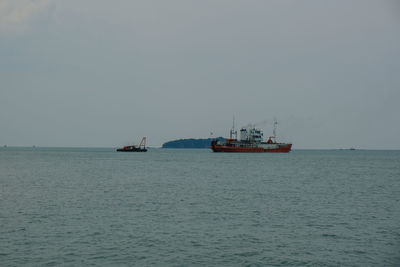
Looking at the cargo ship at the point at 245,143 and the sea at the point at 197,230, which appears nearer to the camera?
the sea at the point at 197,230

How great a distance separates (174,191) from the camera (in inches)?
1521

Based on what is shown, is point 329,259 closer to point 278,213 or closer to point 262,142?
point 278,213

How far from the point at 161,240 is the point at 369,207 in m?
19.2

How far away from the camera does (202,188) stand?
137ft

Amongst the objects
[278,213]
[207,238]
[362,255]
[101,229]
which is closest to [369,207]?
[278,213]

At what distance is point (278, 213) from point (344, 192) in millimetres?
16705

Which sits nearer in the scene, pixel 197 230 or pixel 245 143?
pixel 197 230

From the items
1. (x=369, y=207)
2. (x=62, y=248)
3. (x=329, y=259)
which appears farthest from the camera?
(x=369, y=207)

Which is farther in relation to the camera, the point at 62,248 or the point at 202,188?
the point at 202,188

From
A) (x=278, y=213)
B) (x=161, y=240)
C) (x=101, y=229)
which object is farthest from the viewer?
(x=278, y=213)

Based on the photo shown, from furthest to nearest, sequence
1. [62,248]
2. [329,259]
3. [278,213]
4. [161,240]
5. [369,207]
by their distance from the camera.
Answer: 1. [369,207]
2. [278,213]
3. [161,240]
4. [62,248]
5. [329,259]

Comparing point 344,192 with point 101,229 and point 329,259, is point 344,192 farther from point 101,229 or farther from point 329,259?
point 101,229

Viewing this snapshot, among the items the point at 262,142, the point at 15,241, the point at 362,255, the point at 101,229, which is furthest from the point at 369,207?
the point at 262,142

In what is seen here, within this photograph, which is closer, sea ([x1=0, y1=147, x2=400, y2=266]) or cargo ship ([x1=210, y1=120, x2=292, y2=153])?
sea ([x1=0, y1=147, x2=400, y2=266])
